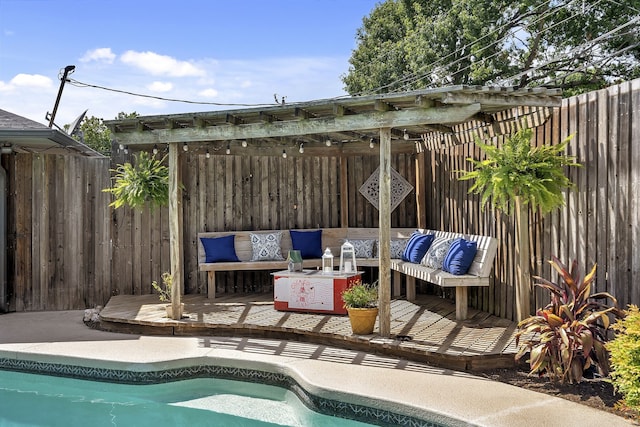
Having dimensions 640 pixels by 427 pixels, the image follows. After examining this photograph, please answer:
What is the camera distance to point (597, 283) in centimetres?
476

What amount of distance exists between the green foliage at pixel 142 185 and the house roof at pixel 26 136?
870 millimetres

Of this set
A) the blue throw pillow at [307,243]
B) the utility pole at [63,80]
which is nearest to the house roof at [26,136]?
the blue throw pillow at [307,243]

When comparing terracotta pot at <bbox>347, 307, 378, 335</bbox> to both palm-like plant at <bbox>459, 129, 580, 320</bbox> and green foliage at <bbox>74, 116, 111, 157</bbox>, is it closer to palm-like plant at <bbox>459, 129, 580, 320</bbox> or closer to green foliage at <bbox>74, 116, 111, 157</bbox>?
palm-like plant at <bbox>459, 129, 580, 320</bbox>

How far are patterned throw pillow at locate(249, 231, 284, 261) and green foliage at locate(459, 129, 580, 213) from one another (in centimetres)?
367

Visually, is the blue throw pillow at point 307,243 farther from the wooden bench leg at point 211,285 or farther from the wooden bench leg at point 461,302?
the wooden bench leg at point 461,302

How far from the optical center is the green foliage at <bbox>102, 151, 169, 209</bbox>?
7.27 meters

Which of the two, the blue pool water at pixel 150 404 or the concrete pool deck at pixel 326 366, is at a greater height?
the concrete pool deck at pixel 326 366

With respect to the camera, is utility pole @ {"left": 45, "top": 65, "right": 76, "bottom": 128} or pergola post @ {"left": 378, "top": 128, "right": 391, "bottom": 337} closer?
pergola post @ {"left": 378, "top": 128, "right": 391, "bottom": 337}

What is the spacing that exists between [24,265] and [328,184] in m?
4.43

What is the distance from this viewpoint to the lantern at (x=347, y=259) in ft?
22.0

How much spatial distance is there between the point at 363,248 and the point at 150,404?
4.00m

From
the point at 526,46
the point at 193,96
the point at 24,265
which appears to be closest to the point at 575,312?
the point at 24,265

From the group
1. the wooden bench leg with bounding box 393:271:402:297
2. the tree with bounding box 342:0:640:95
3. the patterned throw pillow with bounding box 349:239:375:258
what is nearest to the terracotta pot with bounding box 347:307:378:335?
the wooden bench leg with bounding box 393:271:402:297

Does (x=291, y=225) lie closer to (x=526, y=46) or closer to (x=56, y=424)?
(x=56, y=424)
